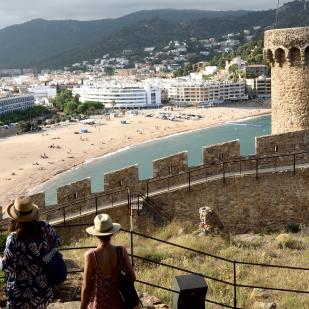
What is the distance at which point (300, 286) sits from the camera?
734 cm

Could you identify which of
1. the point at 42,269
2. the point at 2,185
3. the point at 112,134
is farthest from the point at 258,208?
the point at 112,134

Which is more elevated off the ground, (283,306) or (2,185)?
(283,306)

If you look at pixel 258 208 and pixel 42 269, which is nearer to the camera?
pixel 42 269

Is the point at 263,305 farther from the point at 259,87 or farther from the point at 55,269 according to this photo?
the point at 259,87

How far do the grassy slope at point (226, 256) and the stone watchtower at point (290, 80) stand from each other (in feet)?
12.9

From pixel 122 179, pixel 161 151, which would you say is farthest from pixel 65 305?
pixel 161 151

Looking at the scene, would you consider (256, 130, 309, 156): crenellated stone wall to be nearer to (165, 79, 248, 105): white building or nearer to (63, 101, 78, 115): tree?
(63, 101, 78, 115): tree

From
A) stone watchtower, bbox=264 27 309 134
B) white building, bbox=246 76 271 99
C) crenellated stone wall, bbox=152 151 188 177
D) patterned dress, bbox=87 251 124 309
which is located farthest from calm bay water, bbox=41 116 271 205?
white building, bbox=246 76 271 99

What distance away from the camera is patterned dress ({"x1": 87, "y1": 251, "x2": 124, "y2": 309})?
4090mm

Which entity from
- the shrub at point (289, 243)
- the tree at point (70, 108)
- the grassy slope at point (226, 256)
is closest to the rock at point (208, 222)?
→ the grassy slope at point (226, 256)

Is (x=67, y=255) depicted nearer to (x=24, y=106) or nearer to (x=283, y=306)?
(x=283, y=306)

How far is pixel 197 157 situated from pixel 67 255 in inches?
1961

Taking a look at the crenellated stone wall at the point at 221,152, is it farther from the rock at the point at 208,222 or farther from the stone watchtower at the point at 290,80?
the rock at the point at 208,222

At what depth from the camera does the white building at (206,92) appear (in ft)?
388
